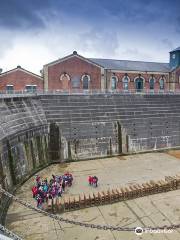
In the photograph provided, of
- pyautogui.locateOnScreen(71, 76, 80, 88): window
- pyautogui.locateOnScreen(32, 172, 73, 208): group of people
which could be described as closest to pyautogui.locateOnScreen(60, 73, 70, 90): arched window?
pyautogui.locateOnScreen(71, 76, 80, 88): window

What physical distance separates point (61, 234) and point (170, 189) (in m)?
9.71

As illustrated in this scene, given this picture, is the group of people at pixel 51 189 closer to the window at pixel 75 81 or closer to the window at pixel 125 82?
the window at pixel 75 81

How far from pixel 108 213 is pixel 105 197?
139 centimetres

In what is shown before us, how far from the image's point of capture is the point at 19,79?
45062 mm

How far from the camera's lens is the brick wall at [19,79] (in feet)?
146

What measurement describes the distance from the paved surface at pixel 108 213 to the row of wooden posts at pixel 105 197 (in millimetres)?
412

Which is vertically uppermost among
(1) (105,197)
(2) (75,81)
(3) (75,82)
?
(2) (75,81)

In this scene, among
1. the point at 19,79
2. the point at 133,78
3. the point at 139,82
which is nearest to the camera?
the point at 19,79

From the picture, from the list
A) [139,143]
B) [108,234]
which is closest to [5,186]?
[108,234]

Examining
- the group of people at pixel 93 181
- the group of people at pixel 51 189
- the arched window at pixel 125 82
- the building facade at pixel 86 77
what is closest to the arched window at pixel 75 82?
the building facade at pixel 86 77

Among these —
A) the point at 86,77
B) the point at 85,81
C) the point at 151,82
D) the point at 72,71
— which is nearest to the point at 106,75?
the point at 86,77

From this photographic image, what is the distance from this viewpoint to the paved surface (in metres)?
13.7

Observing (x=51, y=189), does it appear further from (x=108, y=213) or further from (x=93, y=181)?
(x=108, y=213)

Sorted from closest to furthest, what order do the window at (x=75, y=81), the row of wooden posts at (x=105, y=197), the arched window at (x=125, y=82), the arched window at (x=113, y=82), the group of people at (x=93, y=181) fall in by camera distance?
1. the row of wooden posts at (x=105, y=197)
2. the group of people at (x=93, y=181)
3. the window at (x=75, y=81)
4. the arched window at (x=113, y=82)
5. the arched window at (x=125, y=82)
